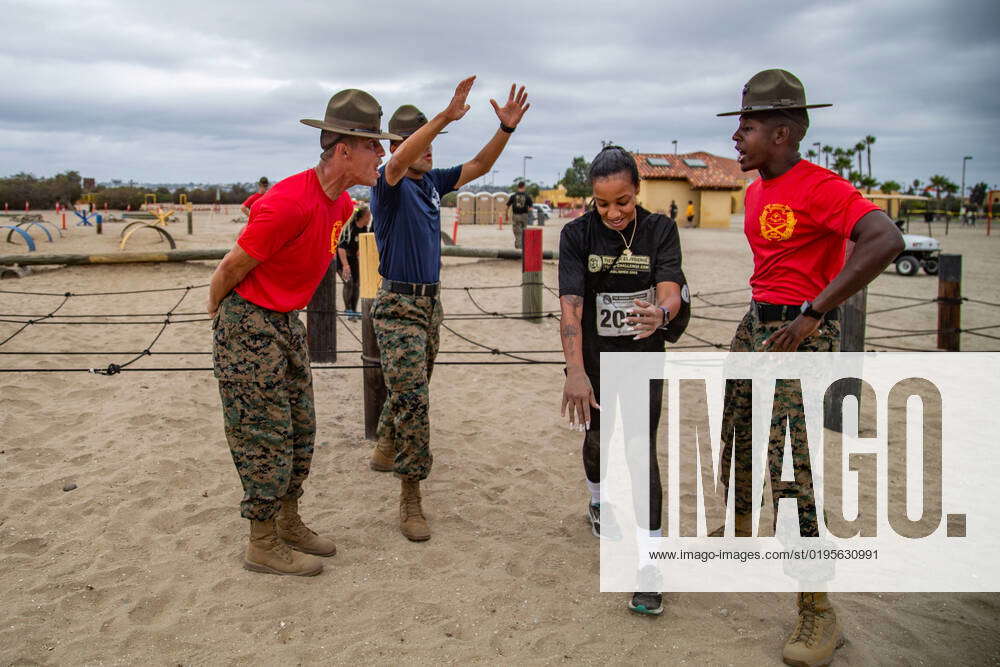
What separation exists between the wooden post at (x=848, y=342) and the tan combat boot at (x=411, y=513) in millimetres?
3131

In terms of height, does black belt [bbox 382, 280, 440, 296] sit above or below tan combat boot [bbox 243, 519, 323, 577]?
above

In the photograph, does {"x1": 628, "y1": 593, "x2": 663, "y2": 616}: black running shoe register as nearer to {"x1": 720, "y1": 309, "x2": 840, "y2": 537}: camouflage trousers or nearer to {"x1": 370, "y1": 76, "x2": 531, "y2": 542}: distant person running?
{"x1": 720, "y1": 309, "x2": 840, "y2": 537}: camouflage trousers

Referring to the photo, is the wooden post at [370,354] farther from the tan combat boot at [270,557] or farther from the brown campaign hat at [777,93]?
the brown campaign hat at [777,93]

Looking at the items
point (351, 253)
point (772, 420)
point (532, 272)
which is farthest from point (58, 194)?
point (772, 420)

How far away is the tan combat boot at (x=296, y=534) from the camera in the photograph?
133 inches

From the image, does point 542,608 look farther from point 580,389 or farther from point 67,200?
point 67,200

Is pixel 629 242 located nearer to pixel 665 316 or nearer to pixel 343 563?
pixel 665 316

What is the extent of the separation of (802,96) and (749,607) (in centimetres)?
208

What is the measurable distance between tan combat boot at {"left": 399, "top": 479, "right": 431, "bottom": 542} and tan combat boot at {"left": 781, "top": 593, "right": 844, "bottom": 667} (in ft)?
5.69

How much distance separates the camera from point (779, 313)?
9.04 feet

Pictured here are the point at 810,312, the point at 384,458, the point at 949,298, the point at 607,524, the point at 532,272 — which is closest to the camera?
the point at 810,312

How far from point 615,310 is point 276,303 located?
1.43 metres

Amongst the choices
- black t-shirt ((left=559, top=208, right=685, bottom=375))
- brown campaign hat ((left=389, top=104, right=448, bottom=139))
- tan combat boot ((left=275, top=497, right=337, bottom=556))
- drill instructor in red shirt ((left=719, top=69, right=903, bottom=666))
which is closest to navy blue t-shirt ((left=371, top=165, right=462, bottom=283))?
brown campaign hat ((left=389, top=104, right=448, bottom=139))

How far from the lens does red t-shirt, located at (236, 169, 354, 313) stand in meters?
2.82
